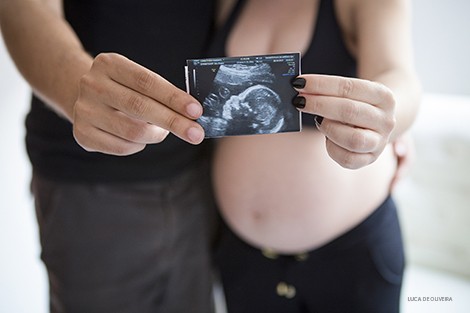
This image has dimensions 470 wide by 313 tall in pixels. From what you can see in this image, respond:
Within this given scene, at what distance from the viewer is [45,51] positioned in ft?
2.68

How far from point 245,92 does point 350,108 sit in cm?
16

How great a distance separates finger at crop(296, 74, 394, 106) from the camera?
2.09 feet

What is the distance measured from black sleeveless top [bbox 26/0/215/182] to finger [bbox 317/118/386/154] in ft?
1.35

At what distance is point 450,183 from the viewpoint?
59.6 inches

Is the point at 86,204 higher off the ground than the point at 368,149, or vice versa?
the point at 368,149

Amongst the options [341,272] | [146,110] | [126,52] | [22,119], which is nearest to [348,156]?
[146,110]

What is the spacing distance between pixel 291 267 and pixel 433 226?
30.4 inches

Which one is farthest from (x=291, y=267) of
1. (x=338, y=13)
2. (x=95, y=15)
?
(x=95, y=15)

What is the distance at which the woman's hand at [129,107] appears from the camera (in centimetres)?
62

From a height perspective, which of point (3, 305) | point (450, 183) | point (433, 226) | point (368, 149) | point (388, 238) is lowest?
point (3, 305)

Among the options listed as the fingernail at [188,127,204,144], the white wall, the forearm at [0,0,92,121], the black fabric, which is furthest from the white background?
the fingernail at [188,127,204,144]

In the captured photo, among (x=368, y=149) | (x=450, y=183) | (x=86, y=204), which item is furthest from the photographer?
(x=450, y=183)

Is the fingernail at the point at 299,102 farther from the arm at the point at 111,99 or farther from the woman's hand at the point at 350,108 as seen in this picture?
the arm at the point at 111,99

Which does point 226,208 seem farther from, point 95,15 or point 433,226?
point 433,226
